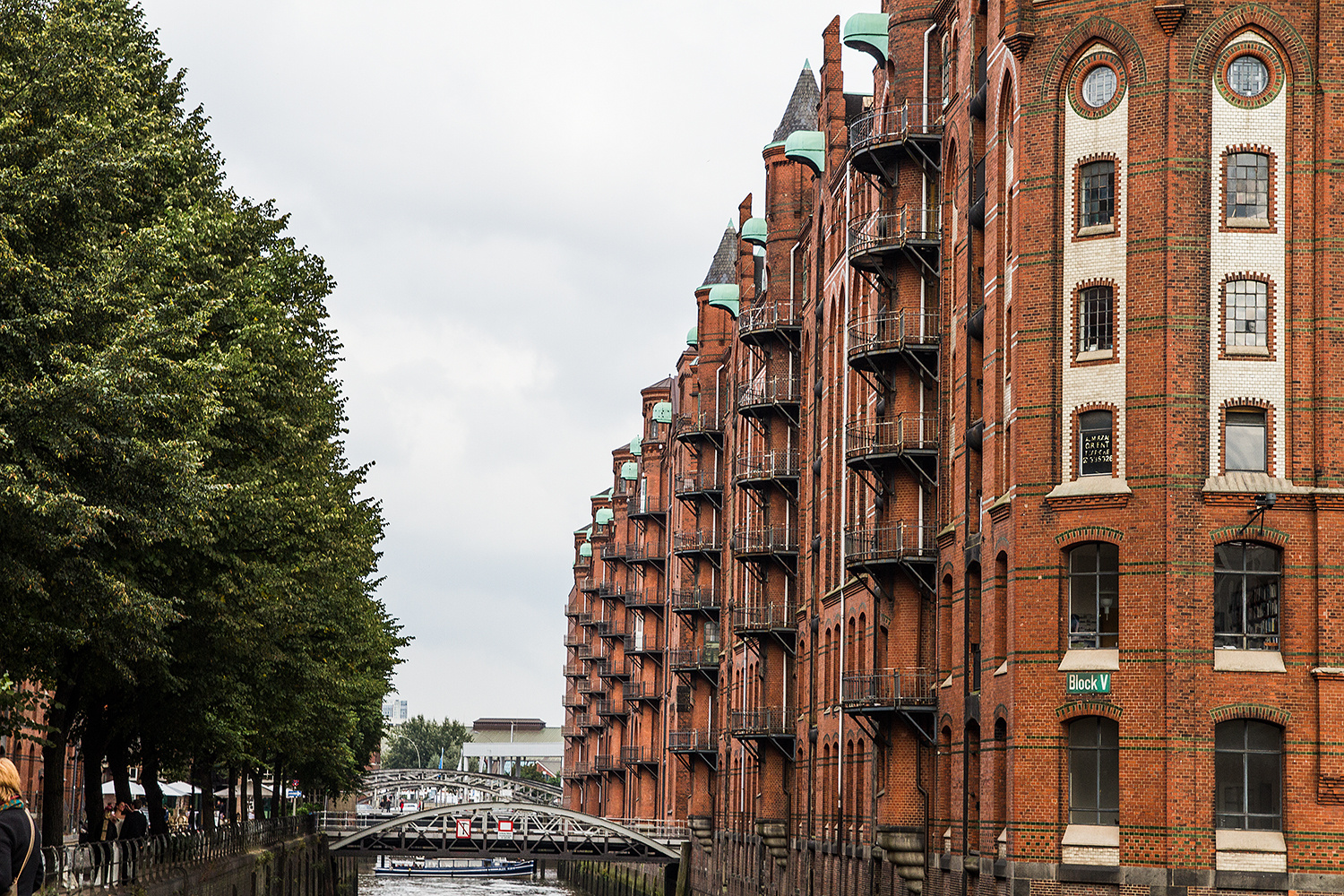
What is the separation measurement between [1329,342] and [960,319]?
8.43 meters

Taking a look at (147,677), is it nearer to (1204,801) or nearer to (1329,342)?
(1204,801)

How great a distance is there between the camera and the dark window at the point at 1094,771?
32.3 m

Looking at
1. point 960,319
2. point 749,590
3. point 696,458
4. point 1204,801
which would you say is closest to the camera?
point 1204,801

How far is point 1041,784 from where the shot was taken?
3269 cm

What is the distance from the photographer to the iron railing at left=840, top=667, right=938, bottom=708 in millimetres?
40312

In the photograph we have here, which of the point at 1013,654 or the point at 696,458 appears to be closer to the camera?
the point at 1013,654

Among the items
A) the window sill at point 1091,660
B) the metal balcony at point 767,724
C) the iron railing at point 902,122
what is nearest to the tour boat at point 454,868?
the metal balcony at point 767,724

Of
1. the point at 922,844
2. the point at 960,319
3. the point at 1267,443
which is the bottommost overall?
the point at 922,844

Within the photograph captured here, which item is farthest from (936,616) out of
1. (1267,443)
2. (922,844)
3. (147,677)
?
(147,677)

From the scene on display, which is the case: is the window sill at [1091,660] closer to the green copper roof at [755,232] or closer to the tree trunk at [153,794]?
the tree trunk at [153,794]

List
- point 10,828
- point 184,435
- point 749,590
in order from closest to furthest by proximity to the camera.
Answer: point 10,828 < point 184,435 < point 749,590

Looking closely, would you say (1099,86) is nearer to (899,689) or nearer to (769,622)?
(899,689)

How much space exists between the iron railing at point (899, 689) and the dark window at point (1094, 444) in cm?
866

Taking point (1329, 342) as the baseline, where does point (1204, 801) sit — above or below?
below
